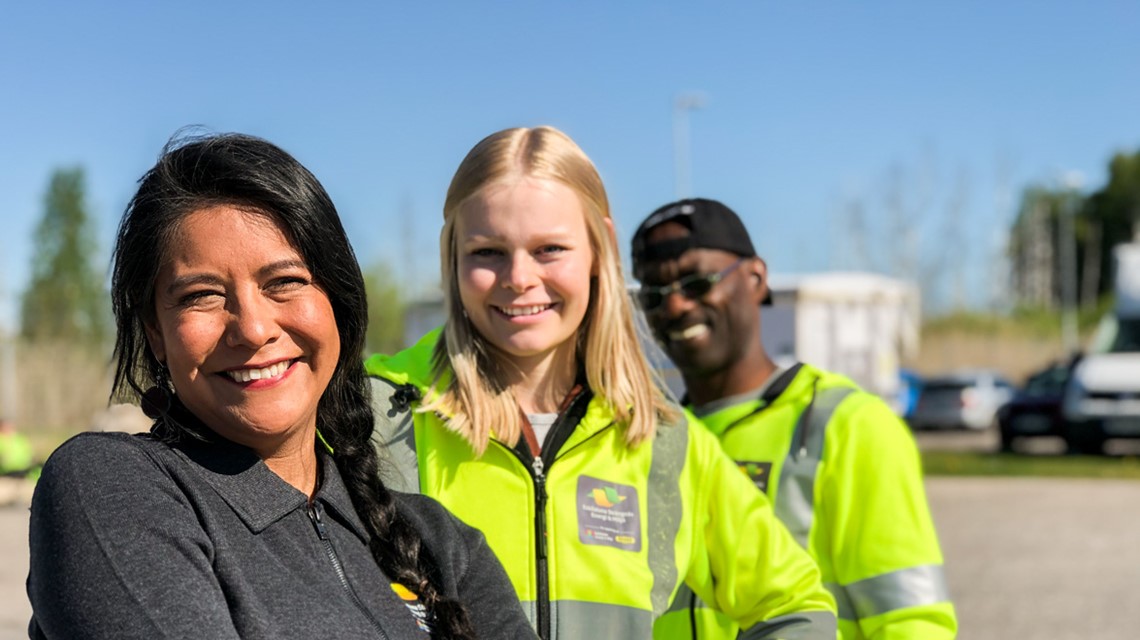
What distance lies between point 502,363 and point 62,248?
2418 inches

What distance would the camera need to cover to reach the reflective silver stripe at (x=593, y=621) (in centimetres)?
239

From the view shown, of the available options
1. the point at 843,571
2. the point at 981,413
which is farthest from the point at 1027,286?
the point at 843,571

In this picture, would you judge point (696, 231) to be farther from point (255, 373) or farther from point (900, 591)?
point (255, 373)

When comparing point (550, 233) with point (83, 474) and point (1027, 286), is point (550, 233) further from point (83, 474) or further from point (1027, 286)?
point (1027, 286)

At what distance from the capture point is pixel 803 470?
10.3 ft

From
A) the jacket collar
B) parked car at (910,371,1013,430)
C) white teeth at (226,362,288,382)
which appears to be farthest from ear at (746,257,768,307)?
parked car at (910,371,1013,430)

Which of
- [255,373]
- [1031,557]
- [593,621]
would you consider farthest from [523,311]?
[1031,557]

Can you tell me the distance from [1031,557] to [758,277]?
31.7 feet

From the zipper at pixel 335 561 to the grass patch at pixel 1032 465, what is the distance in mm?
18634

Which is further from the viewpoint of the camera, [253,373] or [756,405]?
[756,405]

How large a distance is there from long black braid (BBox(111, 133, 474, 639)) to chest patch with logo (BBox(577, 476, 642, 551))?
0.57m

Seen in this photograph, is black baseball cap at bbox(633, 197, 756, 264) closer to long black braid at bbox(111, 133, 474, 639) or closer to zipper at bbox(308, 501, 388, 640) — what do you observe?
long black braid at bbox(111, 133, 474, 639)

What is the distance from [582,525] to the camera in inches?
97.4

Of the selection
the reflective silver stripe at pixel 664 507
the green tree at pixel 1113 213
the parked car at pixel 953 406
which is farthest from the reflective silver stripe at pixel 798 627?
the green tree at pixel 1113 213
